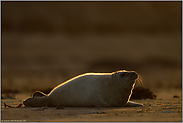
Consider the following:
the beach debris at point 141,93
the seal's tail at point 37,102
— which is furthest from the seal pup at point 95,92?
the beach debris at point 141,93

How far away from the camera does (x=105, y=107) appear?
8.32m

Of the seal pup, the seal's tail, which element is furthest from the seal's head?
the seal's tail

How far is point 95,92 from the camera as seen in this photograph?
8.48 m

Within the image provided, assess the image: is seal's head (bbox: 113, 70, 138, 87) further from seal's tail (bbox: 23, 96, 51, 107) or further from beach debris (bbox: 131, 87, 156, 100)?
beach debris (bbox: 131, 87, 156, 100)

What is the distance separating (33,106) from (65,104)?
924mm

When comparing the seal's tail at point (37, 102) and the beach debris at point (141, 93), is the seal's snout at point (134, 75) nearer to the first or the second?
the seal's tail at point (37, 102)

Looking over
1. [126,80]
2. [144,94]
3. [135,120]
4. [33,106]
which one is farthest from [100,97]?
[144,94]

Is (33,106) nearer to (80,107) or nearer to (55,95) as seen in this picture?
(55,95)

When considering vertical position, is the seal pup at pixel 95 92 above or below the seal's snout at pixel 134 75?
below

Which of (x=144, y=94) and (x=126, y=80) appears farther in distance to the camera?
(x=144, y=94)

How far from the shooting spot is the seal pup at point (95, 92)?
8.41 meters

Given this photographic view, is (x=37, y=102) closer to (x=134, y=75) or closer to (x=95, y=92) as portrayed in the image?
(x=95, y=92)

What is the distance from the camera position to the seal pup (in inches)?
331

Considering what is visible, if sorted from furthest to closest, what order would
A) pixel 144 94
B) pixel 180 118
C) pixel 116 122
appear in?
pixel 144 94, pixel 180 118, pixel 116 122
